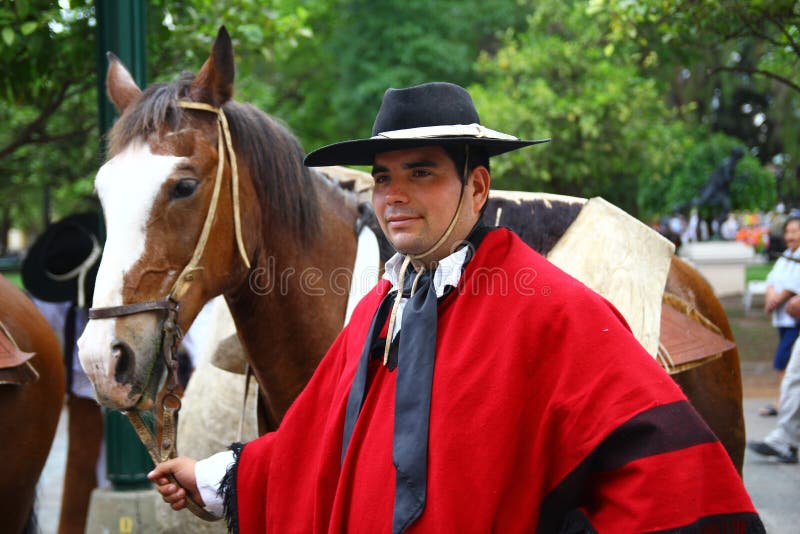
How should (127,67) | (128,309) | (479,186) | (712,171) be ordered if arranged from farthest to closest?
(712,171), (127,67), (128,309), (479,186)

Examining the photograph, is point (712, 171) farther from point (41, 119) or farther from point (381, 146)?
point (381, 146)

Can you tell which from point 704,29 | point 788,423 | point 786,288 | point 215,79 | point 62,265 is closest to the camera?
point 215,79

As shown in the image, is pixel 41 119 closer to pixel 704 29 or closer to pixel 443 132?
pixel 704 29

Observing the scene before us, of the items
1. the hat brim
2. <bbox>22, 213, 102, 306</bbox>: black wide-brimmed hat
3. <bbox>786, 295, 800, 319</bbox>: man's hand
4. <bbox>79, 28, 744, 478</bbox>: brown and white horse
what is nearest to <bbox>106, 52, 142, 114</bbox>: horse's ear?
<bbox>79, 28, 744, 478</bbox>: brown and white horse

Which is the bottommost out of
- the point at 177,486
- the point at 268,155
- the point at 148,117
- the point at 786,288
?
the point at 786,288

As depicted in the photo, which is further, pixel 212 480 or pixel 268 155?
pixel 268 155

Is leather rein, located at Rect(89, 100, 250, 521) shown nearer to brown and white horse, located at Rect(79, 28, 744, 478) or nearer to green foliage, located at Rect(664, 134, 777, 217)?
brown and white horse, located at Rect(79, 28, 744, 478)

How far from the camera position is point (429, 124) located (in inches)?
89.6

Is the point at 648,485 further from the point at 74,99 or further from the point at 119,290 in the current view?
the point at 74,99

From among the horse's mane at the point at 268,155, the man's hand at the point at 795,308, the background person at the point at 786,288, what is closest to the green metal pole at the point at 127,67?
the horse's mane at the point at 268,155

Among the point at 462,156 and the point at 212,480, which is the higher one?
the point at 462,156

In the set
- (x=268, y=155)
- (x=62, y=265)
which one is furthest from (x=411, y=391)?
(x=62, y=265)

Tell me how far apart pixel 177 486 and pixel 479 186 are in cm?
125

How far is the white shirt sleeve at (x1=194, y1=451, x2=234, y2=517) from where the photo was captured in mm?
2555
